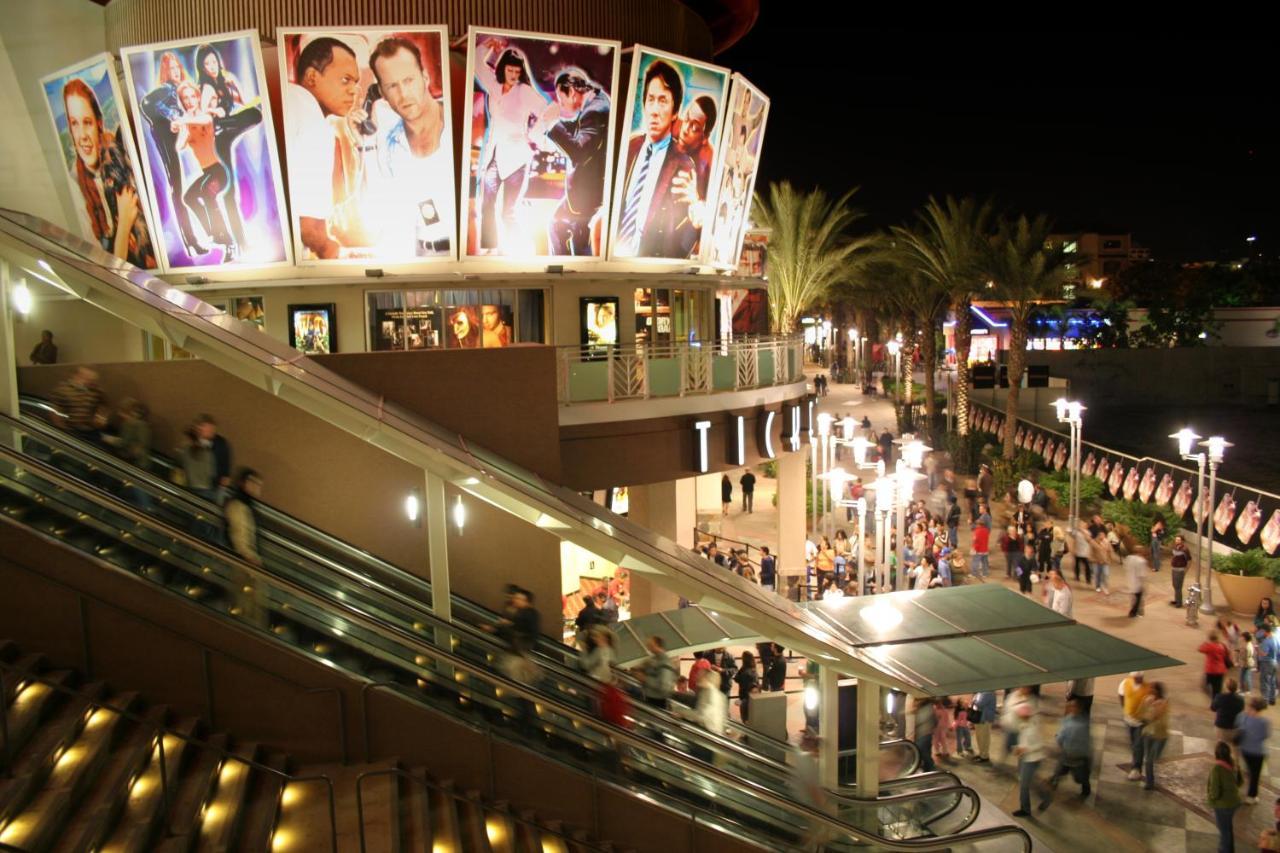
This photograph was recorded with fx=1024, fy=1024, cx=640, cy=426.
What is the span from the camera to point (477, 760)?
377 inches

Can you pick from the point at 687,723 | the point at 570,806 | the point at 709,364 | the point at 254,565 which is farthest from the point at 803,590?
the point at 254,565

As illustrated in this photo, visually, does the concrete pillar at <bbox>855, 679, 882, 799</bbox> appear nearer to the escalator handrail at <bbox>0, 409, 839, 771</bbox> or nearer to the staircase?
the escalator handrail at <bbox>0, 409, 839, 771</bbox>

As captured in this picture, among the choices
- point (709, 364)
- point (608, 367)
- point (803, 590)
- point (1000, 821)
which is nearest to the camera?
point (1000, 821)

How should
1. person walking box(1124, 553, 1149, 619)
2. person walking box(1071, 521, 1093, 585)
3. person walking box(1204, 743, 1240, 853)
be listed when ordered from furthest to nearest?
person walking box(1071, 521, 1093, 585) → person walking box(1124, 553, 1149, 619) → person walking box(1204, 743, 1240, 853)

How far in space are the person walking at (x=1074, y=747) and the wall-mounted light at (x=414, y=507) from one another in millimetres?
8737

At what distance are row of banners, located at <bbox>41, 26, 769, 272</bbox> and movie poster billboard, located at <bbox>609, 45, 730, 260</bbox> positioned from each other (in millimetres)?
47

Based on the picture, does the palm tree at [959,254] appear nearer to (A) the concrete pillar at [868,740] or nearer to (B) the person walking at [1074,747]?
(B) the person walking at [1074,747]

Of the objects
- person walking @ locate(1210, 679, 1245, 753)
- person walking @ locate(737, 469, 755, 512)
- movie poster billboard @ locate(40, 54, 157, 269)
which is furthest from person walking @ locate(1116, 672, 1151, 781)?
movie poster billboard @ locate(40, 54, 157, 269)

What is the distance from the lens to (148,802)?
288 inches

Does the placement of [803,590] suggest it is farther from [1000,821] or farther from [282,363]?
[282,363]

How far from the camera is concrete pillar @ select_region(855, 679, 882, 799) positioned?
10578 millimetres

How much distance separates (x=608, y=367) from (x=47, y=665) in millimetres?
10387

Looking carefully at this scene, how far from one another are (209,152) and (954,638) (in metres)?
16.0

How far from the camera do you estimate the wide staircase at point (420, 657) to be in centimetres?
928
